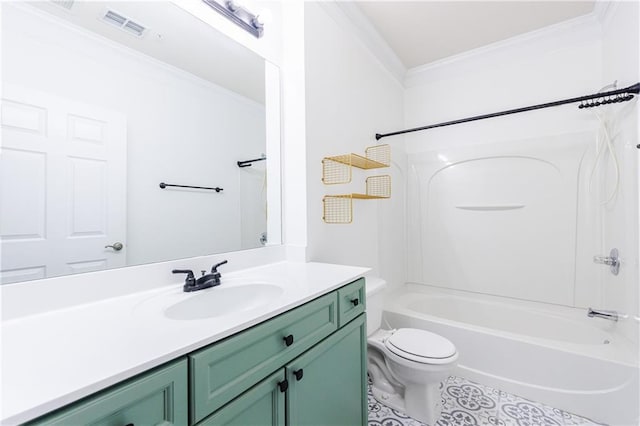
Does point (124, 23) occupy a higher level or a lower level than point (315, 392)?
higher

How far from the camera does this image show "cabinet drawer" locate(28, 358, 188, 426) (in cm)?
46

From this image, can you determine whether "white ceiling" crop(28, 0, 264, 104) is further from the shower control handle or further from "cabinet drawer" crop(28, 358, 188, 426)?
the shower control handle

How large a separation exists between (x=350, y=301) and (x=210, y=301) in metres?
0.57

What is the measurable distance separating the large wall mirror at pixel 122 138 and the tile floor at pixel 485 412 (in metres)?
1.23

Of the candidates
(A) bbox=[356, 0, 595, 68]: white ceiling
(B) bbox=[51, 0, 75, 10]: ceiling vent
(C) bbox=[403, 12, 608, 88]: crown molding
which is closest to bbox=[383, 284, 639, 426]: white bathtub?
(C) bbox=[403, 12, 608, 88]: crown molding

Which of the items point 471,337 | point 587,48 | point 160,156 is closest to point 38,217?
point 160,156

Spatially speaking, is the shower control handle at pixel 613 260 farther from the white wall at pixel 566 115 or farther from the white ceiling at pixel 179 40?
the white ceiling at pixel 179 40

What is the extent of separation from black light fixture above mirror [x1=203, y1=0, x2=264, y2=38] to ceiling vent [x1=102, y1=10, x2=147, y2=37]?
1.24ft

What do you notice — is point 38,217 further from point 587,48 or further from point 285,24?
point 587,48

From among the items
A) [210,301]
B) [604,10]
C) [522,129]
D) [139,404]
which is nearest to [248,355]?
[139,404]

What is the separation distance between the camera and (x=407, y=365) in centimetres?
150

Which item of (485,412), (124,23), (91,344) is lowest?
(485,412)

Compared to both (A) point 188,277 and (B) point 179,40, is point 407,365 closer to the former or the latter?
(A) point 188,277

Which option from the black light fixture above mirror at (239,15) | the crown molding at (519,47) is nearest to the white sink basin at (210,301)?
the black light fixture above mirror at (239,15)
